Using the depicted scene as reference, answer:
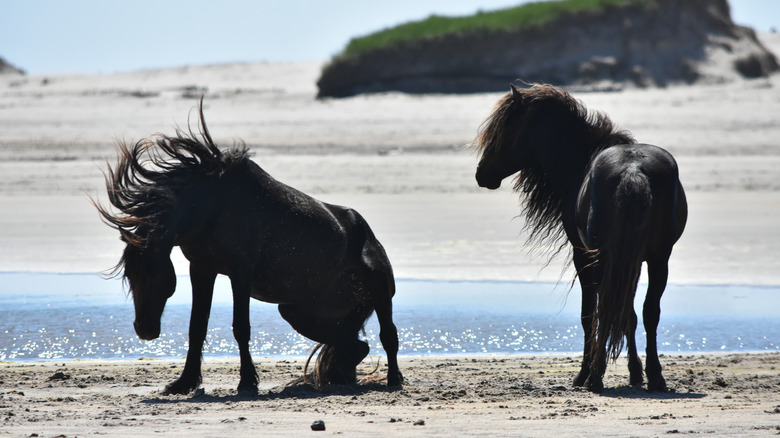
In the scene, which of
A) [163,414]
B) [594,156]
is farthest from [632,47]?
[163,414]

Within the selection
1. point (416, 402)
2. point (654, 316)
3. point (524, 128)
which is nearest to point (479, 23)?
point (524, 128)

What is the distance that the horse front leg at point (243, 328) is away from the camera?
5648 millimetres

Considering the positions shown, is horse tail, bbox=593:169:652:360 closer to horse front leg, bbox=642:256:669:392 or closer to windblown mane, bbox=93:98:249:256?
horse front leg, bbox=642:256:669:392

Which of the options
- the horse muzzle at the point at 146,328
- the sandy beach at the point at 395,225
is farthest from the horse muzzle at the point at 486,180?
the horse muzzle at the point at 146,328

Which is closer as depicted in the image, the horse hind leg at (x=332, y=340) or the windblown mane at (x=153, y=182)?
the windblown mane at (x=153, y=182)

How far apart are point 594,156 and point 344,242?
1762mm

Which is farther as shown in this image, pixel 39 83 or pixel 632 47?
pixel 39 83

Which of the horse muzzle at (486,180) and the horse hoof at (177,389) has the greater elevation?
the horse muzzle at (486,180)

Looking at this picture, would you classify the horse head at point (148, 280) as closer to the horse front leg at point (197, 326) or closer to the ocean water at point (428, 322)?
the horse front leg at point (197, 326)

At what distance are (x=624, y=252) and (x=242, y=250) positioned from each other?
2.25m

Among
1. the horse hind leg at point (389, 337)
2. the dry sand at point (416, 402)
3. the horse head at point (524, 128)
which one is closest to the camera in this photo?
the dry sand at point (416, 402)

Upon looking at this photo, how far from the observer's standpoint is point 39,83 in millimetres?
28016

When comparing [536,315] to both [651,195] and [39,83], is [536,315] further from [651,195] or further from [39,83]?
[39,83]

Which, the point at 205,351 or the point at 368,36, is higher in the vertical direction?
the point at 368,36
